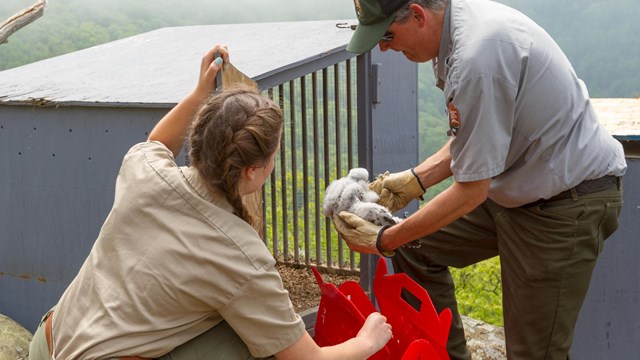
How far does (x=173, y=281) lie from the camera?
2020mm

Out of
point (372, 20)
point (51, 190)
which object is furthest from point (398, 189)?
point (51, 190)

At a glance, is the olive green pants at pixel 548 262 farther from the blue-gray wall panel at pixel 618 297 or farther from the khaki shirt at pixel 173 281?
the khaki shirt at pixel 173 281

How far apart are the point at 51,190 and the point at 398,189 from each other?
1.76m

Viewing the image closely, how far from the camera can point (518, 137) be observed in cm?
269

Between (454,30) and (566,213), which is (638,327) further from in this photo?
(454,30)

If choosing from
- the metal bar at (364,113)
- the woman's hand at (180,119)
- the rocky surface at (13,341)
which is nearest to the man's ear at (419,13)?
the woman's hand at (180,119)

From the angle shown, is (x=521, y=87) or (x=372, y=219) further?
(x=372, y=219)

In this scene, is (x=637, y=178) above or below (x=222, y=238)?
below

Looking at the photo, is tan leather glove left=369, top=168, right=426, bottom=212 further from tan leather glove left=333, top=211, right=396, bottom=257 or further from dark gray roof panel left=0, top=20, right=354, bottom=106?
dark gray roof panel left=0, top=20, right=354, bottom=106

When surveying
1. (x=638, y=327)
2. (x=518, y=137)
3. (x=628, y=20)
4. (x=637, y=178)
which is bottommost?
(x=628, y=20)

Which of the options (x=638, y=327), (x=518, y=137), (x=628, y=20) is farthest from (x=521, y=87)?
(x=628, y=20)

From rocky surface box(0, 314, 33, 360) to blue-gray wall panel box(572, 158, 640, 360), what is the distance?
260 centimetres

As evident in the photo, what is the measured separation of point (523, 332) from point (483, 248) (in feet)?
1.35

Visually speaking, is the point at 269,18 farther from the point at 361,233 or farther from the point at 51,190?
the point at 361,233
